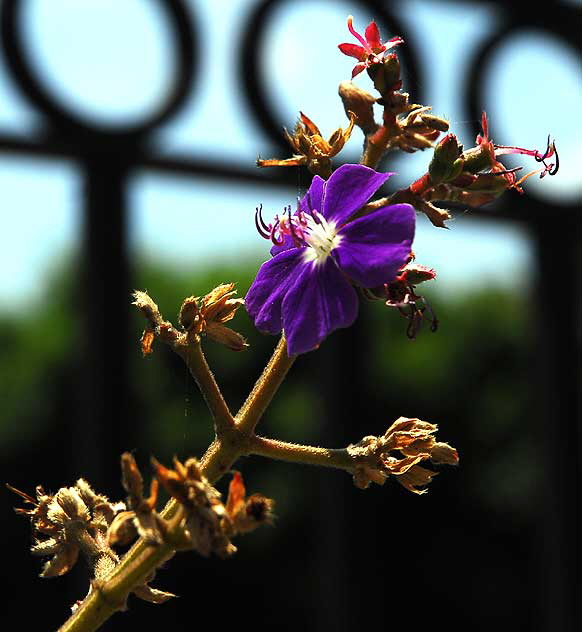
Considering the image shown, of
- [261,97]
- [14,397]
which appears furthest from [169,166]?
[14,397]

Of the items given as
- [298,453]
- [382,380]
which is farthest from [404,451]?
[382,380]

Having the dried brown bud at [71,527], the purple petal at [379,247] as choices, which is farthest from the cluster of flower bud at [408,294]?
the dried brown bud at [71,527]

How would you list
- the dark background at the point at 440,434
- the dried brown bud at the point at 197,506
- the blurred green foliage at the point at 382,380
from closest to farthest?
the dried brown bud at the point at 197,506 < the dark background at the point at 440,434 < the blurred green foliage at the point at 382,380

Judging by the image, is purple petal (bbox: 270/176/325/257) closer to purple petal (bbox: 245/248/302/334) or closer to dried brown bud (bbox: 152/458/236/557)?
purple petal (bbox: 245/248/302/334)

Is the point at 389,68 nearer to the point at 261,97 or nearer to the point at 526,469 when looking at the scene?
the point at 261,97

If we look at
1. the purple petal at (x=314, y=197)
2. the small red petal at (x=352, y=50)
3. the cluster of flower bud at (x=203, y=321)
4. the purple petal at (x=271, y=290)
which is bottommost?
the cluster of flower bud at (x=203, y=321)

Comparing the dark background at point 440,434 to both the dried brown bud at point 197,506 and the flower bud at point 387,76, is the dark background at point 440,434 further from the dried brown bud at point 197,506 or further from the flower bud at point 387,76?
the dried brown bud at point 197,506
